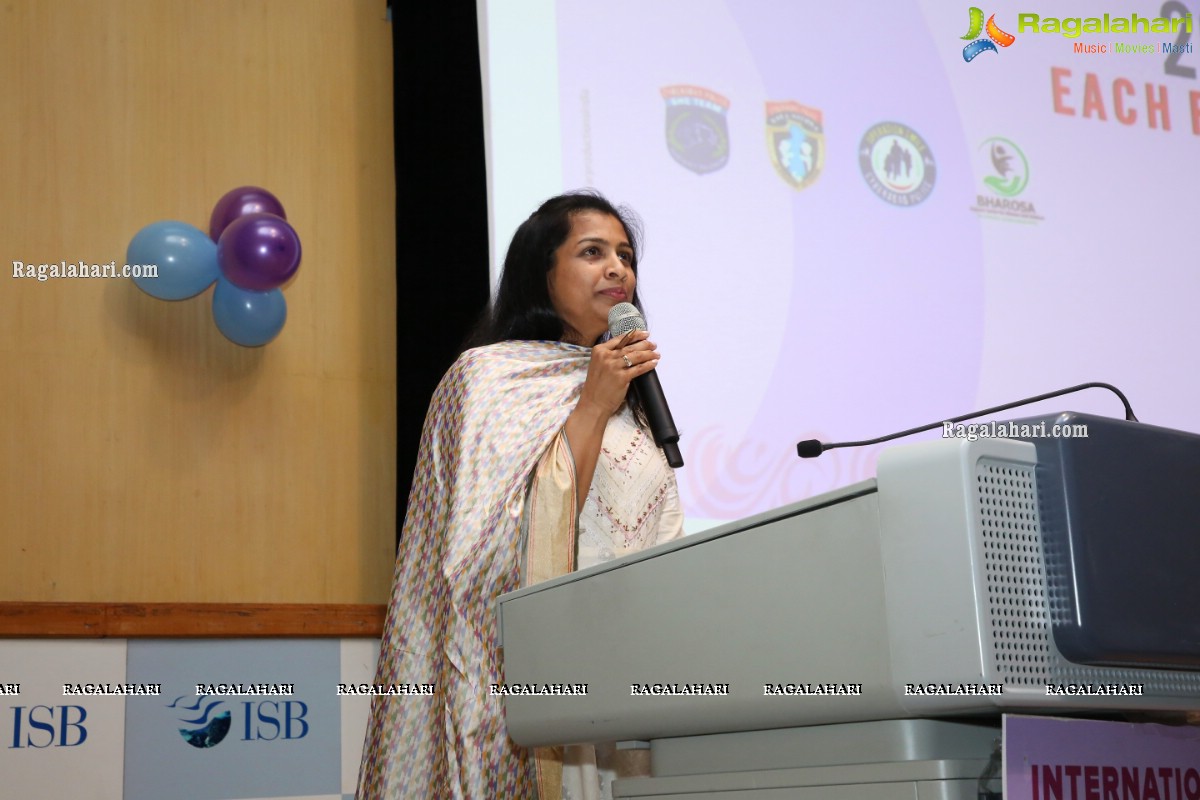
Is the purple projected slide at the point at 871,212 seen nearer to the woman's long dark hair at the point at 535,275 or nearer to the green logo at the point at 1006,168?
the green logo at the point at 1006,168

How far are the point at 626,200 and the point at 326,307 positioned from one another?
0.77m

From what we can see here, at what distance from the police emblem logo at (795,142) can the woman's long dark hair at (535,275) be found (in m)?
0.73

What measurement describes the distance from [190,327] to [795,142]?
1.37m

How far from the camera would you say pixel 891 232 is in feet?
8.69

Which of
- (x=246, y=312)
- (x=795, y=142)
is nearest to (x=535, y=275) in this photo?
(x=246, y=312)

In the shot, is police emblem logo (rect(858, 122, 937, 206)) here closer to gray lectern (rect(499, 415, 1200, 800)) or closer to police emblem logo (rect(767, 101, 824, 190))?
police emblem logo (rect(767, 101, 824, 190))

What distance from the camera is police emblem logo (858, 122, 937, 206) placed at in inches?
105

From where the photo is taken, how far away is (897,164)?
269 centimetres

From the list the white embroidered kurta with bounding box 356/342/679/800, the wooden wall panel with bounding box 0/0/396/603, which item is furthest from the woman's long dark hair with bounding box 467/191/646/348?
the wooden wall panel with bounding box 0/0/396/603

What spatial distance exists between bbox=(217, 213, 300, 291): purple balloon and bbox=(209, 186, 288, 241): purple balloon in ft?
0.23

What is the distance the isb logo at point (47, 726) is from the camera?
2162mm

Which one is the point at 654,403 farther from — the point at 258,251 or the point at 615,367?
the point at 258,251

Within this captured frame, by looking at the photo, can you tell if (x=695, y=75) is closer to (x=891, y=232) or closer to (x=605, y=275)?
(x=891, y=232)

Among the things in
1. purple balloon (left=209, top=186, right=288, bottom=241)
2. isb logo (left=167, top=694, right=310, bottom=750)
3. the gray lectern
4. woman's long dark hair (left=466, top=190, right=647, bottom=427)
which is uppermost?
purple balloon (left=209, top=186, right=288, bottom=241)
